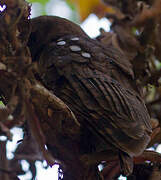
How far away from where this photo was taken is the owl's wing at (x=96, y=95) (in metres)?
2.07

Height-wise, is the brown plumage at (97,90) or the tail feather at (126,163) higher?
the brown plumage at (97,90)

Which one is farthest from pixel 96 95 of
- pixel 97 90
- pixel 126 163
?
pixel 126 163

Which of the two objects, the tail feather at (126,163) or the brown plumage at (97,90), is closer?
the tail feather at (126,163)

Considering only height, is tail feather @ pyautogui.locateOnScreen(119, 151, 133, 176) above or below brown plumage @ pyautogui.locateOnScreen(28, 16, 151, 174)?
below

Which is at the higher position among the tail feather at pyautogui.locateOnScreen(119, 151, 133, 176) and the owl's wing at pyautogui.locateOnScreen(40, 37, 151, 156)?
the owl's wing at pyautogui.locateOnScreen(40, 37, 151, 156)

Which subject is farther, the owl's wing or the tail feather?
the owl's wing

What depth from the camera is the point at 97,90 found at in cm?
231

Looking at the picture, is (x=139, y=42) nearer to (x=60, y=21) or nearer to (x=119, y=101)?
(x=60, y=21)

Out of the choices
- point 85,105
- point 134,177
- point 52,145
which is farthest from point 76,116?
point 134,177

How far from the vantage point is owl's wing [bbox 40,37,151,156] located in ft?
6.79

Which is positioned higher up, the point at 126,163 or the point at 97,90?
the point at 97,90

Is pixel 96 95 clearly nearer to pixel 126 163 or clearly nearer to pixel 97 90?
pixel 97 90

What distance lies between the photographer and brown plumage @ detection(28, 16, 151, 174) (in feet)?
6.81

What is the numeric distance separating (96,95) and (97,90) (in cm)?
5
